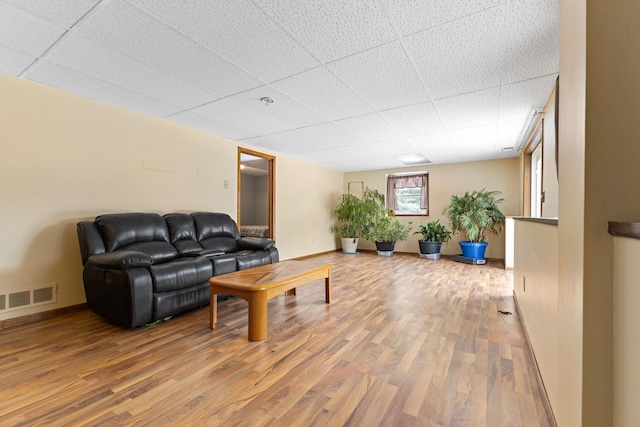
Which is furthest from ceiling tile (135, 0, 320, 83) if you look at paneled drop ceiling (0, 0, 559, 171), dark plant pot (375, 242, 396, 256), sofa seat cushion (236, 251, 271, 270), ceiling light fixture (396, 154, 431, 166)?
dark plant pot (375, 242, 396, 256)

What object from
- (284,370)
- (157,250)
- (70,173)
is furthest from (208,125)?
(284,370)

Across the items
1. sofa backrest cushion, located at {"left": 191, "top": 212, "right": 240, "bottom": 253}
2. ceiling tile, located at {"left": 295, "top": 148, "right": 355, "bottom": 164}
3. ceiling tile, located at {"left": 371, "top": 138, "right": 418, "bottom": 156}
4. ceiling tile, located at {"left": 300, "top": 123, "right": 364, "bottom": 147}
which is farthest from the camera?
ceiling tile, located at {"left": 295, "top": 148, "right": 355, "bottom": 164}

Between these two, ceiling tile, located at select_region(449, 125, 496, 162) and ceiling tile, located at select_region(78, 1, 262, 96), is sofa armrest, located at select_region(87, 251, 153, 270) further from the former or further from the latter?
ceiling tile, located at select_region(449, 125, 496, 162)

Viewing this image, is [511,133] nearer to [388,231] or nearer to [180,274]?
[388,231]

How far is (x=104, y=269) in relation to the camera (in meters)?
2.35

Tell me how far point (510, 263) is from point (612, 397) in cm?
476

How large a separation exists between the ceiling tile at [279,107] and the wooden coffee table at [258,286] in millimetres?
1781

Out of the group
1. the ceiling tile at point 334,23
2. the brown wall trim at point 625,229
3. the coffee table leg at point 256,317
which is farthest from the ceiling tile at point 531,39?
the coffee table leg at point 256,317

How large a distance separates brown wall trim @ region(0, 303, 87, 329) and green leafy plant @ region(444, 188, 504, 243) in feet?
19.5

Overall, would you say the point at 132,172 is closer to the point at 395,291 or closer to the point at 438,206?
the point at 395,291

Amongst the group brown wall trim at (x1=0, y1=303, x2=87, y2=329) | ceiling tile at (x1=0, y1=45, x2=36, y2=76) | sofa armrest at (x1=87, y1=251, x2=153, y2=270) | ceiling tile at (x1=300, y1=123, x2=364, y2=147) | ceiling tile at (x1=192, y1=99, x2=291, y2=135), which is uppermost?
ceiling tile at (x1=300, y1=123, x2=364, y2=147)

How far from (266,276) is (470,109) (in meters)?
2.91

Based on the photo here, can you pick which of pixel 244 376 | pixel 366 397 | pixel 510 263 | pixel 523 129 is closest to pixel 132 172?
pixel 244 376

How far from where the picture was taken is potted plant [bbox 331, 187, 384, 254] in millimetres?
6852
